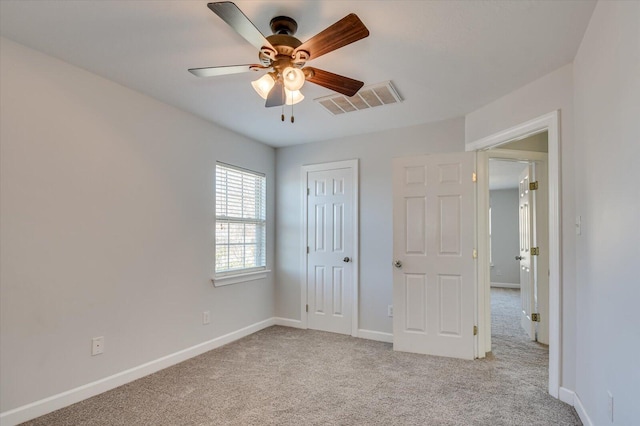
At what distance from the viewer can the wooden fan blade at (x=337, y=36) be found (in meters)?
1.57

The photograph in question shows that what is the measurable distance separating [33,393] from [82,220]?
46.0 inches

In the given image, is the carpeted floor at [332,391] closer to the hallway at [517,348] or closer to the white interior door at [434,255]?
the hallway at [517,348]

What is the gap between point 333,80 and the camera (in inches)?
82.1

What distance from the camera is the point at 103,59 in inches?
95.5

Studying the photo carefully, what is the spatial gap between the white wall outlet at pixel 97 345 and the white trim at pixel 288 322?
90.1 inches

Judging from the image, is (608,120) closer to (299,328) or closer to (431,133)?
(431,133)

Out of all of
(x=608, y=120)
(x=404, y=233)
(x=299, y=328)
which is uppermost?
(x=608, y=120)

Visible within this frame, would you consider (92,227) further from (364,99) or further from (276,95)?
(364,99)

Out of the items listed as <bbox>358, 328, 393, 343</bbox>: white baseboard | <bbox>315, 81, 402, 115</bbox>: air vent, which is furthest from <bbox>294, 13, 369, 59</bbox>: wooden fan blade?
<bbox>358, 328, 393, 343</bbox>: white baseboard

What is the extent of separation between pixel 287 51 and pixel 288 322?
139 inches

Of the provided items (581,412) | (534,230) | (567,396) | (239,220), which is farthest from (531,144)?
(239,220)

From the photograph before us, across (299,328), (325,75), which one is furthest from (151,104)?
(299,328)

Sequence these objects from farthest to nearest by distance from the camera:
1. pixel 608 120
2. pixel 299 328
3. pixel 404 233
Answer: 1. pixel 299 328
2. pixel 404 233
3. pixel 608 120

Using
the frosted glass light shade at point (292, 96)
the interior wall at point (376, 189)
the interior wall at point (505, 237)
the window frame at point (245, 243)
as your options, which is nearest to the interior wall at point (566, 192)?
the interior wall at point (376, 189)
